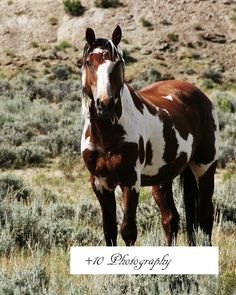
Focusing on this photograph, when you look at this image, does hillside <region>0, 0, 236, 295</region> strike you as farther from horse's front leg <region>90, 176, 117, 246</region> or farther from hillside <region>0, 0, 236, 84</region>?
horse's front leg <region>90, 176, 117, 246</region>

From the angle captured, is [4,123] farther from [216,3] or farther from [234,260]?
[216,3]

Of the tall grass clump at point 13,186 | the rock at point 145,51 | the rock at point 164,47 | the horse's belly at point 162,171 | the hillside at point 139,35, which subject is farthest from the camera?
the rock at point 164,47

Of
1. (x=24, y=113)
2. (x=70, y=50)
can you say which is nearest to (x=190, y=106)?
(x=24, y=113)

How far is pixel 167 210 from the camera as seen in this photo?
17.3 ft

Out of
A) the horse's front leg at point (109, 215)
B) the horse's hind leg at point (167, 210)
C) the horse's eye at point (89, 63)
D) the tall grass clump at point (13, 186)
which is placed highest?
the horse's eye at point (89, 63)

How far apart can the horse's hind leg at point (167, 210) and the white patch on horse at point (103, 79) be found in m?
1.97

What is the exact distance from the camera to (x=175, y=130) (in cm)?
461

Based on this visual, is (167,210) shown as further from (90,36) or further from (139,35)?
(139,35)

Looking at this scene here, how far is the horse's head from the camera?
3500 millimetres

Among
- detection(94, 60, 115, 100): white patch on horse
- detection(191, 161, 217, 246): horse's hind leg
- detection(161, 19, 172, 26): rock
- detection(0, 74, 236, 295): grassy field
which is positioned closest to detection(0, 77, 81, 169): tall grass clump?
detection(0, 74, 236, 295): grassy field

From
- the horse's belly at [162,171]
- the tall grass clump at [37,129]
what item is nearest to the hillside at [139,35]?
the tall grass clump at [37,129]

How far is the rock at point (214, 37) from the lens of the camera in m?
30.0

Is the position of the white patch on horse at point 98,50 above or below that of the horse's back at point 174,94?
above

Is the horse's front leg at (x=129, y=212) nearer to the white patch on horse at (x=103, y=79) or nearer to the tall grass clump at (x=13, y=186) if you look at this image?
the white patch on horse at (x=103, y=79)
